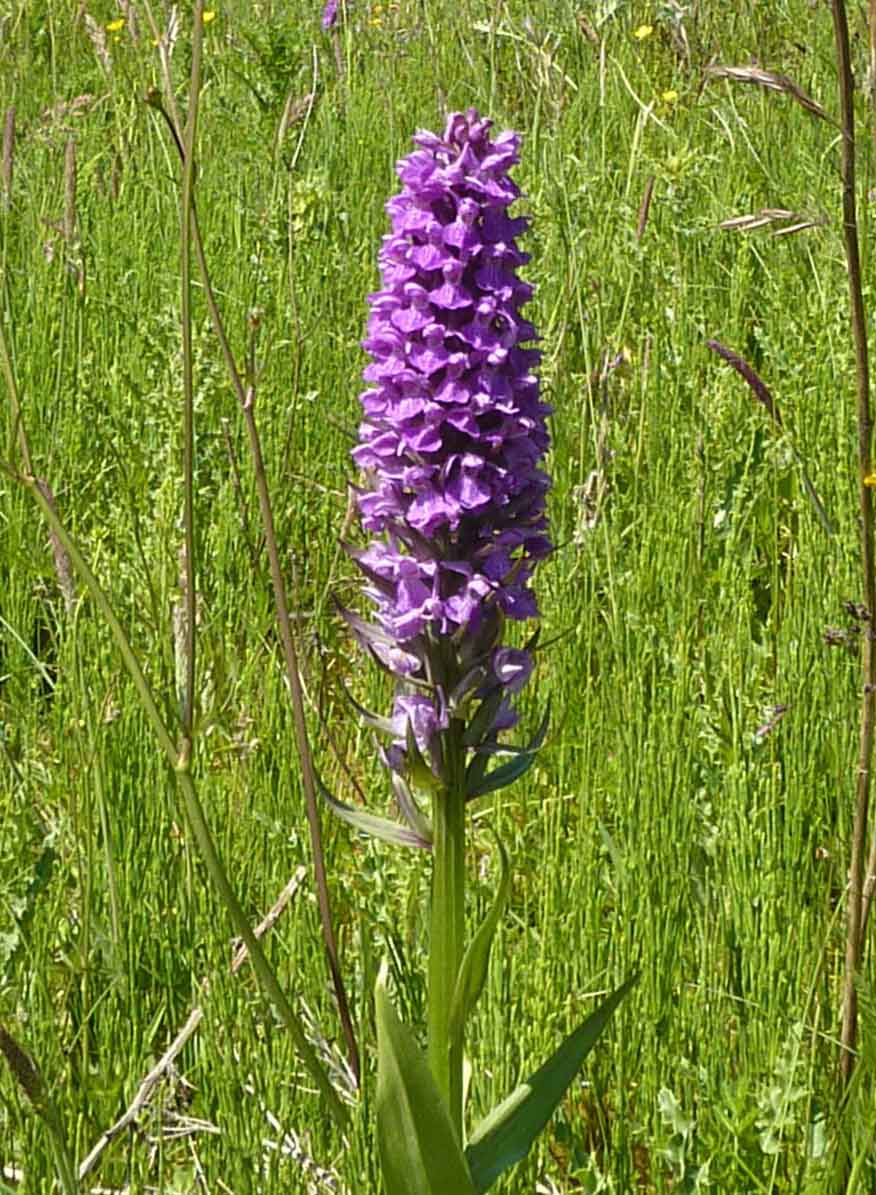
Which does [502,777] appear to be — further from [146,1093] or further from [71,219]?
[71,219]

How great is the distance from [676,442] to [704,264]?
3.25ft

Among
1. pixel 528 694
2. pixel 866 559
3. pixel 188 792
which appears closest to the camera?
pixel 188 792

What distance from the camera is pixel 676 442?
247 centimetres

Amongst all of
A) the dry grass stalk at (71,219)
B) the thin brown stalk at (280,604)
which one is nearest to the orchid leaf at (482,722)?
the thin brown stalk at (280,604)

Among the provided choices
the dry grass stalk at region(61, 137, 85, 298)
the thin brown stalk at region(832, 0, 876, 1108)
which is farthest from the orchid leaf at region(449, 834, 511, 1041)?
the dry grass stalk at region(61, 137, 85, 298)

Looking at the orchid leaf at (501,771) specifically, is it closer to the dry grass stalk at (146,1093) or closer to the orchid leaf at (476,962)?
the orchid leaf at (476,962)

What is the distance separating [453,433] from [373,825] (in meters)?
0.34

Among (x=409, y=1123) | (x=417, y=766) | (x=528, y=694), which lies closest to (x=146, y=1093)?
(x=409, y=1123)

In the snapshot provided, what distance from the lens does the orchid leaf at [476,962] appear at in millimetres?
1187

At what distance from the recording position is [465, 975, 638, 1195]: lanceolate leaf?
1.22 metres

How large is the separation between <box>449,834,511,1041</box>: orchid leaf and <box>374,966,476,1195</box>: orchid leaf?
0.27ft

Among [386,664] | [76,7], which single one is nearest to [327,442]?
[386,664]

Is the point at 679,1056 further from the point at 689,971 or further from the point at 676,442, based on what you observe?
the point at 676,442

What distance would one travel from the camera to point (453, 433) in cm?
→ 123
